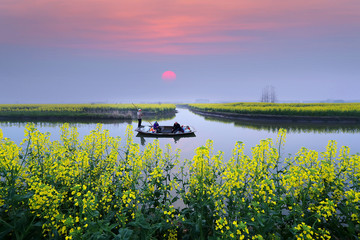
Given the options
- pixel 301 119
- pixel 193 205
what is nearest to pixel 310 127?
pixel 301 119

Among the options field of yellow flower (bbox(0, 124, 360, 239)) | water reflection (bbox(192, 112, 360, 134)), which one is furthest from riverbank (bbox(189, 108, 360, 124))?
field of yellow flower (bbox(0, 124, 360, 239))

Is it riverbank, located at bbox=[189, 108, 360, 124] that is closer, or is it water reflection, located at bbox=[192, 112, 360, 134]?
water reflection, located at bbox=[192, 112, 360, 134]

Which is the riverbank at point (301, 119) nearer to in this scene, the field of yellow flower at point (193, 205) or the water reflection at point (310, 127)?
the water reflection at point (310, 127)

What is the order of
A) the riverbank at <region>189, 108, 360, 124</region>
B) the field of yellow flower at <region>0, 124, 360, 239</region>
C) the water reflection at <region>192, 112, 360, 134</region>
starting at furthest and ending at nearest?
1. the riverbank at <region>189, 108, 360, 124</region>
2. the water reflection at <region>192, 112, 360, 134</region>
3. the field of yellow flower at <region>0, 124, 360, 239</region>

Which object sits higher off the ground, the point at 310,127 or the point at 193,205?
the point at 193,205

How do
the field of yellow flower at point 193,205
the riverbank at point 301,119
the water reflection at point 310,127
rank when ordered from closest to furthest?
the field of yellow flower at point 193,205 < the water reflection at point 310,127 < the riverbank at point 301,119

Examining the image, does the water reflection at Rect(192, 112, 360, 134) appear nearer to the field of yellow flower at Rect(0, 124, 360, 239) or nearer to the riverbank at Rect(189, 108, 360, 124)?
the riverbank at Rect(189, 108, 360, 124)

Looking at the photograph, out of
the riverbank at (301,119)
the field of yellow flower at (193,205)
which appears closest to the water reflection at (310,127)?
the riverbank at (301,119)

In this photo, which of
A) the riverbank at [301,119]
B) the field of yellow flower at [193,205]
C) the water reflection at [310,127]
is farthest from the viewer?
the riverbank at [301,119]

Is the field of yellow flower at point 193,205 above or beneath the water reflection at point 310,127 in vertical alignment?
above

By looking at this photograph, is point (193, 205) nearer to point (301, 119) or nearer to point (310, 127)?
point (310, 127)

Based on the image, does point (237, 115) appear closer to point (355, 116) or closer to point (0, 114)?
point (355, 116)

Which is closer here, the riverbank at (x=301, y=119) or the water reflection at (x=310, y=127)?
the water reflection at (x=310, y=127)

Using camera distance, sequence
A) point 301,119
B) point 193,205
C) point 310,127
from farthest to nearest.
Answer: point 301,119
point 310,127
point 193,205
